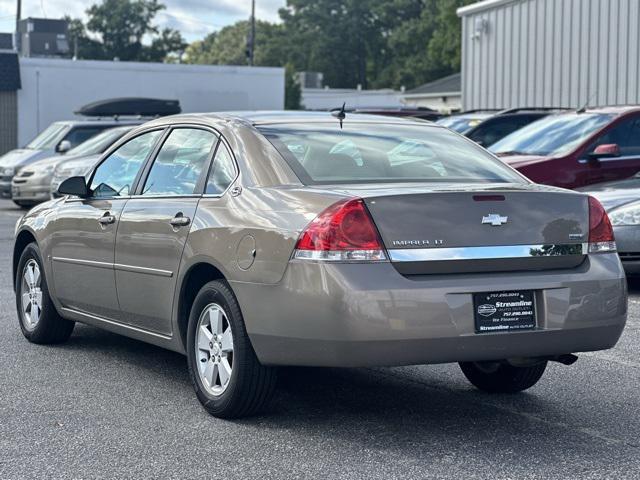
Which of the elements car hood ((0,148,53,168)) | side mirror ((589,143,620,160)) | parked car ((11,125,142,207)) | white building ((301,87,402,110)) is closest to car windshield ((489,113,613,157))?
side mirror ((589,143,620,160))

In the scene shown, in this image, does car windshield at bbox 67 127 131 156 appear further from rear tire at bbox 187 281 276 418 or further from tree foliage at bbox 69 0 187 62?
tree foliage at bbox 69 0 187 62

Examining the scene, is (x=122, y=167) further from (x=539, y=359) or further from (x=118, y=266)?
(x=539, y=359)

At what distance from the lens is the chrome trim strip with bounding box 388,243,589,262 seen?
17.2 ft

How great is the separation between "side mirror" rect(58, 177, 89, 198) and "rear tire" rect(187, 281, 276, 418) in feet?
5.76

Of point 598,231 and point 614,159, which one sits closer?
point 598,231

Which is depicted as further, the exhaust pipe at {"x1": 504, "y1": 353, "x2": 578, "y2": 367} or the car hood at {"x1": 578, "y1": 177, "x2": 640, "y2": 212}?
the car hood at {"x1": 578, "y1": 177, "x2": 640, "y2": 212}

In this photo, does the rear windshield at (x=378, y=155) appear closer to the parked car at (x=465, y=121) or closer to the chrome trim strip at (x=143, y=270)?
the chrome trim strip at (x=143, y=270)

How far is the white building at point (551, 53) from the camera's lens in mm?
22328

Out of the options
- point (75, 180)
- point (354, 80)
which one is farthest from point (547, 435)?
point (354, 80)

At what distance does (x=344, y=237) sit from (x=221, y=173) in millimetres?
1208

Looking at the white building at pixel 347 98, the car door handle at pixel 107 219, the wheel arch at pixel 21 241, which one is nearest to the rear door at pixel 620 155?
the wheel arch at pixel 21 241

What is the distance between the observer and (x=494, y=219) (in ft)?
17.8

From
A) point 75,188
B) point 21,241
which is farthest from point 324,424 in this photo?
point 21,241

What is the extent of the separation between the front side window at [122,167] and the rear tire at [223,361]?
137 cm
